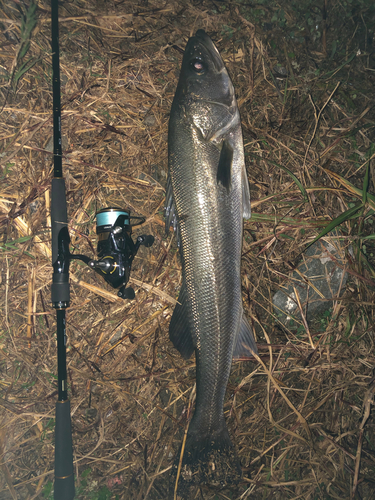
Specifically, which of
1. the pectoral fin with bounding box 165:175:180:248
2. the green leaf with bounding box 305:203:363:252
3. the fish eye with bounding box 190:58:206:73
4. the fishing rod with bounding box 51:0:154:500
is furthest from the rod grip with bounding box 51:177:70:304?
the green leaf with bounding box 305:203:363:252

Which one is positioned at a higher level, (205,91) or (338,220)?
(205,91)

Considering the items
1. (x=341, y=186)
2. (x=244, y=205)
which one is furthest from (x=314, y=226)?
(x=244, y=205)

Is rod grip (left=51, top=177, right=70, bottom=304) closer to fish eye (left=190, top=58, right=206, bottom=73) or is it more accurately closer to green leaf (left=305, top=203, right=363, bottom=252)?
fish eye (left=190, top=58, right=206, bottom=73)

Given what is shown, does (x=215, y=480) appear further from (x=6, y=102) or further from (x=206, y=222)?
(x=6, y=102)

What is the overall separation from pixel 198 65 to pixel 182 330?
225cm

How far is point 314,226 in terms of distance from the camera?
288 cm

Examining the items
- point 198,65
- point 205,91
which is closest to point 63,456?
point 205,91

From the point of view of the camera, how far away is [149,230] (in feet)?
10.0

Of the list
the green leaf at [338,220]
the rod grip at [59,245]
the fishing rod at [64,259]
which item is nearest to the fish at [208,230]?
the fishing rod at [64,259]

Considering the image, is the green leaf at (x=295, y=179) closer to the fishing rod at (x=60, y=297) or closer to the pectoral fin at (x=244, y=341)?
the pectoral fin at (x=244, y=341)

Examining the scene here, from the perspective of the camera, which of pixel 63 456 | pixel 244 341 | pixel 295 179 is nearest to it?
pixel 63 456

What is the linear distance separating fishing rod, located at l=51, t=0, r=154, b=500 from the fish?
50 cm

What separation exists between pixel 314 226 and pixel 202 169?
120cm

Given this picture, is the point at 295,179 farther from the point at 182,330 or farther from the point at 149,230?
the point at 182,330
